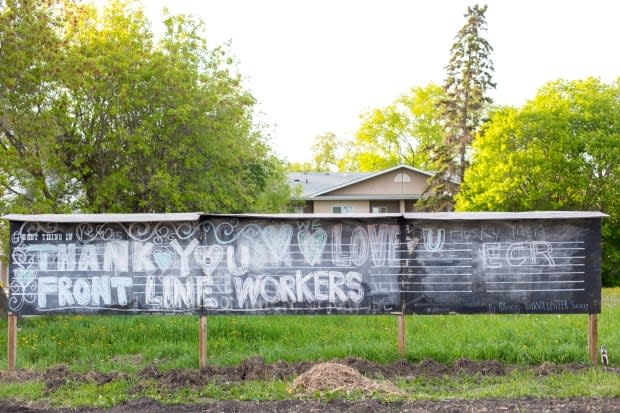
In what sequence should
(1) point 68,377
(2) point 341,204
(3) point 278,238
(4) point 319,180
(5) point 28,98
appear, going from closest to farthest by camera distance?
(1) point 68,377 → (3) point 278,238 → (5) point 28,98 → (2) point 341,204 → (4) point 319,180

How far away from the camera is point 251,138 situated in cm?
2592

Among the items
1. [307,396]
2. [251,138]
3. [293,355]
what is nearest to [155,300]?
[293,355]

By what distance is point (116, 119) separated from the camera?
20.7m

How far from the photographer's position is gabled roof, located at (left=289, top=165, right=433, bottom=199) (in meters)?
47.4

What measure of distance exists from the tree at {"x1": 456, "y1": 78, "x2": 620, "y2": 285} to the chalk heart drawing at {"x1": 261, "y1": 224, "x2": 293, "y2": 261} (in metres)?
28.3

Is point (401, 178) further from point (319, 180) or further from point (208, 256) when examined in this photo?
point (208, 256)

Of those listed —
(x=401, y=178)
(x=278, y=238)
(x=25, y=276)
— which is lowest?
(x=25, y=276)

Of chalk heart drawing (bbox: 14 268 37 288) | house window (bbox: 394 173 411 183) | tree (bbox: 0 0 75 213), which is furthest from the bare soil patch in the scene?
house window (bbox: 394 173 411 183)

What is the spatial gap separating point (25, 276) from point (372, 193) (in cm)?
3868

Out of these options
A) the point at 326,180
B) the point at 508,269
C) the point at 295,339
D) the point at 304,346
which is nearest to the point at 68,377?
the point at 304,346

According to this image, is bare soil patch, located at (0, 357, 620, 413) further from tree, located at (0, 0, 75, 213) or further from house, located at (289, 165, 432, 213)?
house, located at (289, 165, 432, 213)

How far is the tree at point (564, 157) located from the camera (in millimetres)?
36125

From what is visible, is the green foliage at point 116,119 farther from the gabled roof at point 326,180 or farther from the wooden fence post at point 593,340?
the gabled roof at point 326,180

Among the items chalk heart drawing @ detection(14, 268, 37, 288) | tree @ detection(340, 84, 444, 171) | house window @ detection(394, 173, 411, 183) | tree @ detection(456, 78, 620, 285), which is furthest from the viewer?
tree @ detection(340, 84, 444, 171)
